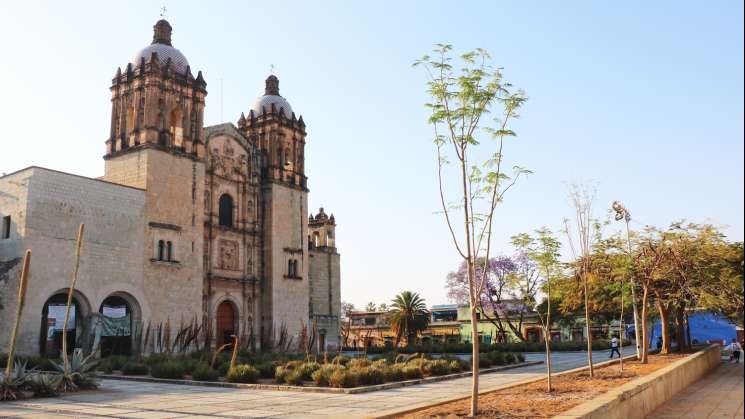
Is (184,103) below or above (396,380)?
above

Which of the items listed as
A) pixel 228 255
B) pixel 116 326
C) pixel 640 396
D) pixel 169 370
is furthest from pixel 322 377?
pixel 228 255

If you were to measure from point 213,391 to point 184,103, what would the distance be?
22630 millimetres

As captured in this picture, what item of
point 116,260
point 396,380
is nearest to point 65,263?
point 116,260

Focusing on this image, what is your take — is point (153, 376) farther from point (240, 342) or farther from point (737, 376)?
point (737, 376)

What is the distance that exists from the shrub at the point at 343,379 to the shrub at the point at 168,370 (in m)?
6.14

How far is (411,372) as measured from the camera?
63.5 ft

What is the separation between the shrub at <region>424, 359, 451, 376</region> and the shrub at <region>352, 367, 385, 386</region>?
10.5 feet

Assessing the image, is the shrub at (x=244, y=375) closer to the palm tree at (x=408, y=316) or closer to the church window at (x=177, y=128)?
the church window at (x=177, y=128)

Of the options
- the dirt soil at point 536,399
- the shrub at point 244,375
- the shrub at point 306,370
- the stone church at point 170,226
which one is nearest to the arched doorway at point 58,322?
the stone church at point 170,226

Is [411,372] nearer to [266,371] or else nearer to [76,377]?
[266,371]

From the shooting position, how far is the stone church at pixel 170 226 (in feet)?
90.9

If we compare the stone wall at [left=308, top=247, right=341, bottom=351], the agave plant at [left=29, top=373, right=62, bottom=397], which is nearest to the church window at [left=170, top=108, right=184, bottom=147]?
the stone wall at [left=308, top=247, right=341, bottom=351]

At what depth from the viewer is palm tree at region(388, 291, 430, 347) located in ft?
166

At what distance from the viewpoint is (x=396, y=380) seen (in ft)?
61.1
